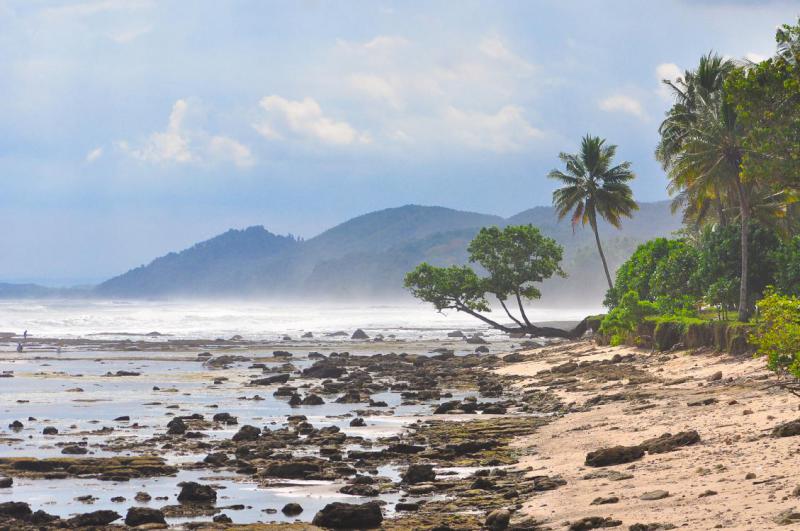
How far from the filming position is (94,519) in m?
16.0

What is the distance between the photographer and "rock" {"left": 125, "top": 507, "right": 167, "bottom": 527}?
51.9 feet

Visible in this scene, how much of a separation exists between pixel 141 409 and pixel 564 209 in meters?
36.5

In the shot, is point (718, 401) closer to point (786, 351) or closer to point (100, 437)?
point (786, 351)

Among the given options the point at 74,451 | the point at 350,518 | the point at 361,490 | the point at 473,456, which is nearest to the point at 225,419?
the point at 74,451

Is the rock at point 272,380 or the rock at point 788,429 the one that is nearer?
the rock at point 788,429

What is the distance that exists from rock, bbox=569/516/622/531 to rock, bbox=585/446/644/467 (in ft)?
15.3

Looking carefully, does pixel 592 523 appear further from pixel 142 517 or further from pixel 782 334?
pixel 142 517

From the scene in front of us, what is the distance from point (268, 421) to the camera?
31125 millimetres

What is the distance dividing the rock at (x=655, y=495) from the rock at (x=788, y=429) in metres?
3.55

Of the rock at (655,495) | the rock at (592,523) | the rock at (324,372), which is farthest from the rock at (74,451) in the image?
the rock at (324,372)

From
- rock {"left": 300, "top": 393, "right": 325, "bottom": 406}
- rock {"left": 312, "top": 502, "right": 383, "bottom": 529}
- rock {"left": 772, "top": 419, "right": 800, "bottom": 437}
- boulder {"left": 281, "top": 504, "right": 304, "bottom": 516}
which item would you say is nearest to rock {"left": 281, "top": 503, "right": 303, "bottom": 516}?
boulder {"left": 281, "top": 504, "right": 304, "bottom": 516}

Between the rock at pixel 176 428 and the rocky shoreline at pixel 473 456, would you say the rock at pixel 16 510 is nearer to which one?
the rocky shoreline at pixel 473 456

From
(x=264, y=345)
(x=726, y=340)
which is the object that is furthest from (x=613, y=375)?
(x=264, y=345)

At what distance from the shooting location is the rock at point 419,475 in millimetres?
19078
